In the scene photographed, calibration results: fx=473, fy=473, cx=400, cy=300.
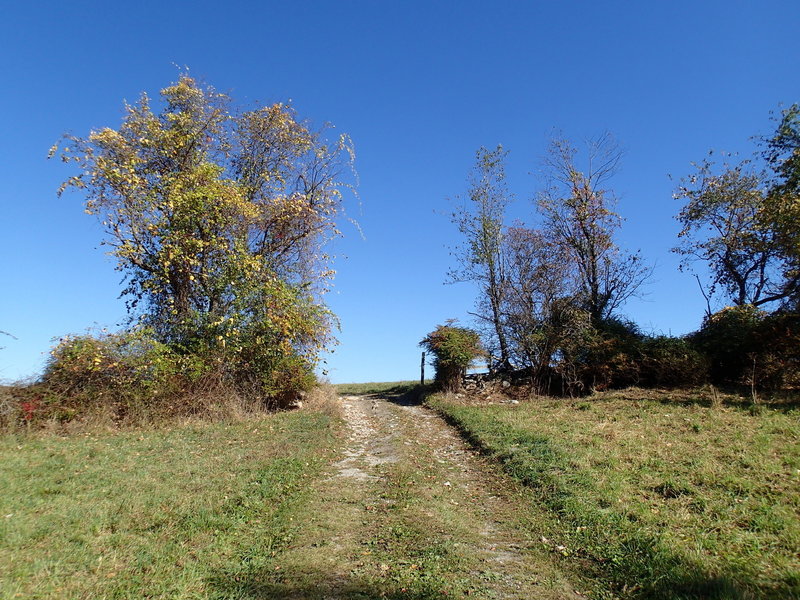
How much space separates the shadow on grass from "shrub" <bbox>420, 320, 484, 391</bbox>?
47.7 ft

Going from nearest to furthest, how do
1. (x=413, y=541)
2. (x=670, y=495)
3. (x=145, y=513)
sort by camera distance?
(x=413, y=541)
(x=145, y=513)
(x=670, y=495)

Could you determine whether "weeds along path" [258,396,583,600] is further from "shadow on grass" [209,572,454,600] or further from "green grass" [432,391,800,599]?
"green grass" [432,391,800,599]

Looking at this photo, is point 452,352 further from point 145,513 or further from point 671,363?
point 145,513

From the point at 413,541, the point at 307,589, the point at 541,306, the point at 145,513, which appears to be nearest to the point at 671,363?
the point at 541,306

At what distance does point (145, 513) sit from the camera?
5.88 meters

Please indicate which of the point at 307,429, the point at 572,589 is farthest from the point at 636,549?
the point at 307,429

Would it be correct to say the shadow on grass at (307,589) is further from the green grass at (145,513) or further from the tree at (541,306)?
the tree at (541,306)

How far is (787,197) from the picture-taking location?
46.4 ft

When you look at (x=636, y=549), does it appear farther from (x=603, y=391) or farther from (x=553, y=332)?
(x=553, y=332)

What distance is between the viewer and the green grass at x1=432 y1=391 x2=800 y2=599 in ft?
14.6

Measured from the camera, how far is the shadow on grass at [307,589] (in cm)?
422

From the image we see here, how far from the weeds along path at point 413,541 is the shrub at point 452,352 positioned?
31.1 ft

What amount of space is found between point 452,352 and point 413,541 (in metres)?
13.5

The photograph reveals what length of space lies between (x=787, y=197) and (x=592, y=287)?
8.05 metres
